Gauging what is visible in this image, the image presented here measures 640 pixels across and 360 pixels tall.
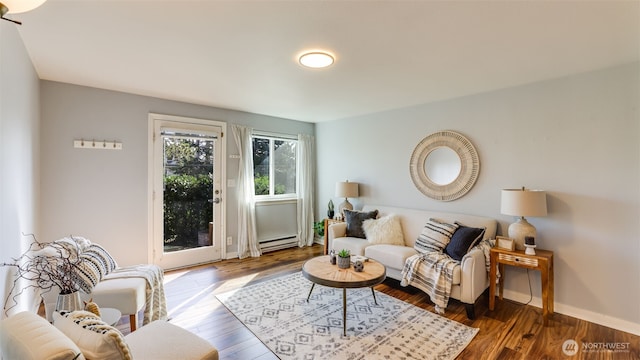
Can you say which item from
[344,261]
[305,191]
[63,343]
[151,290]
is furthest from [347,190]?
[63,343]

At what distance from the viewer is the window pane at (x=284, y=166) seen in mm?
5082

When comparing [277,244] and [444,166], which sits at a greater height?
[444,166]

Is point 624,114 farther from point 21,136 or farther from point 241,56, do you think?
point 21,136

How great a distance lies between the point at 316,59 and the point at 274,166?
2.89 meters

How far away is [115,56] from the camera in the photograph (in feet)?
7.88

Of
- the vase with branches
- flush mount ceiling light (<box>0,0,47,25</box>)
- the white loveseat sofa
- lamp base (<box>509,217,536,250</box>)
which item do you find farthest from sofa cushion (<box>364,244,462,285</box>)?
flush mount ceiling light (<box>0,0,47,25</box>)

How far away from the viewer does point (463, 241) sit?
297 cm

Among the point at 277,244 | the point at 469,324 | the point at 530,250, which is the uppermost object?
the point at 530,250

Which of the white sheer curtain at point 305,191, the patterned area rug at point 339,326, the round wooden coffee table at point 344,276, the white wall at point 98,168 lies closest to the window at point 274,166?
the white sheer curtain at point 305,191

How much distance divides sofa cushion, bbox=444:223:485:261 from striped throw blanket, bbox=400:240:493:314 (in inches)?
2.6

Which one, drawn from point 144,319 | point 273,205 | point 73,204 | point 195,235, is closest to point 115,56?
point 73,204

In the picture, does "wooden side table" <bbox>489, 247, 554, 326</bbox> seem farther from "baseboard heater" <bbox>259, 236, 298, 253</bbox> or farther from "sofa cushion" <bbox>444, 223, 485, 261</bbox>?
"baseboard heater" <bbox>259, 236, 298, 253</bbox>

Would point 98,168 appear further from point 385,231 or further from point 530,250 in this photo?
point 530,250

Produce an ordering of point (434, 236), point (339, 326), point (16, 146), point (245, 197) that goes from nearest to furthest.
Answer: point (16, 146) < point (339, 326) < point (434, 236) < point (245, 197)
